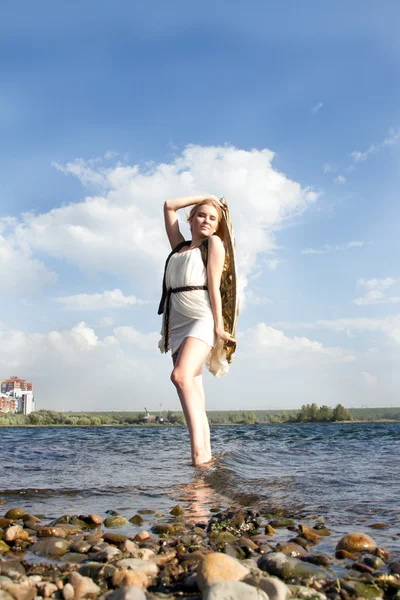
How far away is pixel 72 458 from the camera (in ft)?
31.2

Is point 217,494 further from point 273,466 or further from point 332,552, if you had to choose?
point 273,466

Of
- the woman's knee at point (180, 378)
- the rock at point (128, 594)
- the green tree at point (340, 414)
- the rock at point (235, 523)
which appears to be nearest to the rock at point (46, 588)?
the rock at point (128, 594)

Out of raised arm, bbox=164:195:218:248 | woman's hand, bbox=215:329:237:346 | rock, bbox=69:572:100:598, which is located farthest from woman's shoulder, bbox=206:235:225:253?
rock, bbox=69:572:100:598

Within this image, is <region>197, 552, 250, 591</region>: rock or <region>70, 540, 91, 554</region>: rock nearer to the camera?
<region>197, 552, 250, 591</region>: rock

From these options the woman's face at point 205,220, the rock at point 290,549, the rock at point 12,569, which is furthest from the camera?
the woman's face at point 205,220

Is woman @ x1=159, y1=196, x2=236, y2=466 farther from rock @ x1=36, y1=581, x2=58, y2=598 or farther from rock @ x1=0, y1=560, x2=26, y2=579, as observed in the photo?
rock @ x1=36, y1=581, x2=58, y2=598

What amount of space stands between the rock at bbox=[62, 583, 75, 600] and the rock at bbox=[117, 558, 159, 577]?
0.32 metres

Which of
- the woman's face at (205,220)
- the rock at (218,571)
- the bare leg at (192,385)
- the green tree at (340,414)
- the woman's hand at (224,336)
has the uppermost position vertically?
the woman's face at (205,220)

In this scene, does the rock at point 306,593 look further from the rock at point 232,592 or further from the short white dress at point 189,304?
the short white dress at point 189,304

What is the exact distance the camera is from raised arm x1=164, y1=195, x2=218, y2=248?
662 cm

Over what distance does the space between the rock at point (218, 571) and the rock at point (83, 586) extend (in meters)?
0.48

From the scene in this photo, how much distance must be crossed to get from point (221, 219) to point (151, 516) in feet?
12.9

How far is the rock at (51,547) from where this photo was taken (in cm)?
295

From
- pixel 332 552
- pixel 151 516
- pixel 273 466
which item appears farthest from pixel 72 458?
pixel 332 552
